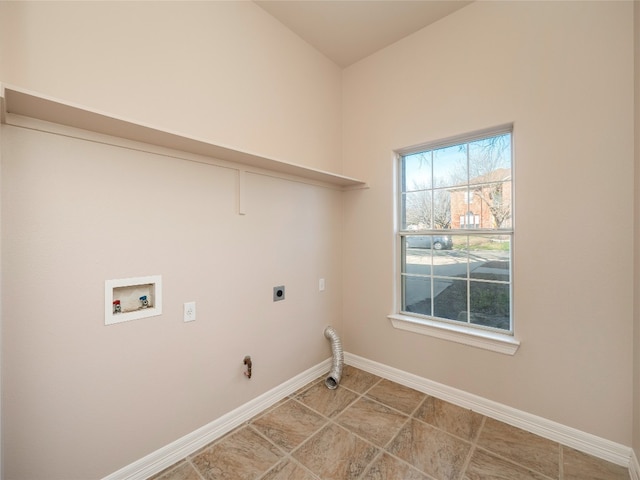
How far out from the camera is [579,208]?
1817 millimetres

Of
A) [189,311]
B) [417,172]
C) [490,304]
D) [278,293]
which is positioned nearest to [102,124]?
[189,311]

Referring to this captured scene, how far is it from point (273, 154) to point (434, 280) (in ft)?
5.98

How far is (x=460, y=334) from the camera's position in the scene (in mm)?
2299

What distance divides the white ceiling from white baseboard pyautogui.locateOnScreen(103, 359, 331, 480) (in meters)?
3.17

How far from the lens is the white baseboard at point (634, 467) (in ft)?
A: 5.15

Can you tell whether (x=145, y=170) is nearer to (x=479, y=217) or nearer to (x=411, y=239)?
(x=411, y=239)

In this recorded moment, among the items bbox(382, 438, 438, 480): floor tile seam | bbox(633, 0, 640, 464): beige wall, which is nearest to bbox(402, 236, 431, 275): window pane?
bbox(633, 0, 640, 464): beige wall

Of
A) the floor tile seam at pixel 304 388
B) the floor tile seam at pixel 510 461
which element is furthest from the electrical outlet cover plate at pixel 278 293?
the floor tile seam at pixel 510 461

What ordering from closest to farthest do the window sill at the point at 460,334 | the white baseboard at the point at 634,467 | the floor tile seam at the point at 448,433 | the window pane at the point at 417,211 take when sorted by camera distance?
1. the white baseboard at the point at 634,467
2. the floor tile seam at the point at 448,433
3. the window sill at the point at 460,334
4. the window pane at the point at 417,211

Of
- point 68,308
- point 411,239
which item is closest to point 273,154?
point 411,239

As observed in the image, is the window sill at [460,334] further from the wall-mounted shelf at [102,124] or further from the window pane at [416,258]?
the wall-mounted shelf at [102,124]

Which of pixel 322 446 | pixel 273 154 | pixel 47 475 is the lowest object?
pixel 322 446

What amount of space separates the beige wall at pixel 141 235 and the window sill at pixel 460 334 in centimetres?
99

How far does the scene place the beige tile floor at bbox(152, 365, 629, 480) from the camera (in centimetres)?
166
